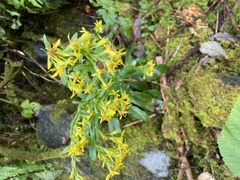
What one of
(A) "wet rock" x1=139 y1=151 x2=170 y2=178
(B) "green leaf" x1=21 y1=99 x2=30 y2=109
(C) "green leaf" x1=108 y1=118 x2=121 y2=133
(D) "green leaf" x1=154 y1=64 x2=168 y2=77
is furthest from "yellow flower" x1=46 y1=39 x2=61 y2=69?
(B) "green leaf" x1=21 y1=99 x2=30 y2=109

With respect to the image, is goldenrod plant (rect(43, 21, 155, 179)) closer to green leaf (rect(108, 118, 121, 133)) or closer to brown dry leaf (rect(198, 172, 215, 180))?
green leaf (rect(108, 118, 121, 133))

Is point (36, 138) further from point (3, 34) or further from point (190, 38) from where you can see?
point (190, 38)

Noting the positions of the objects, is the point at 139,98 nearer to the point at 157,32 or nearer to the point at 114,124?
the point at 114,124

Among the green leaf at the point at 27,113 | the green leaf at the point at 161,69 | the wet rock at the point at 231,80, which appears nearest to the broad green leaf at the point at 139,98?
the green leaf at the point at 161,69

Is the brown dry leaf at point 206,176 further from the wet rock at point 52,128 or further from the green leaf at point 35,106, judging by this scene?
the green leaf at point 35,106

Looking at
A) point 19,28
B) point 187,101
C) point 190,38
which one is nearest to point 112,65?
point 187,101
